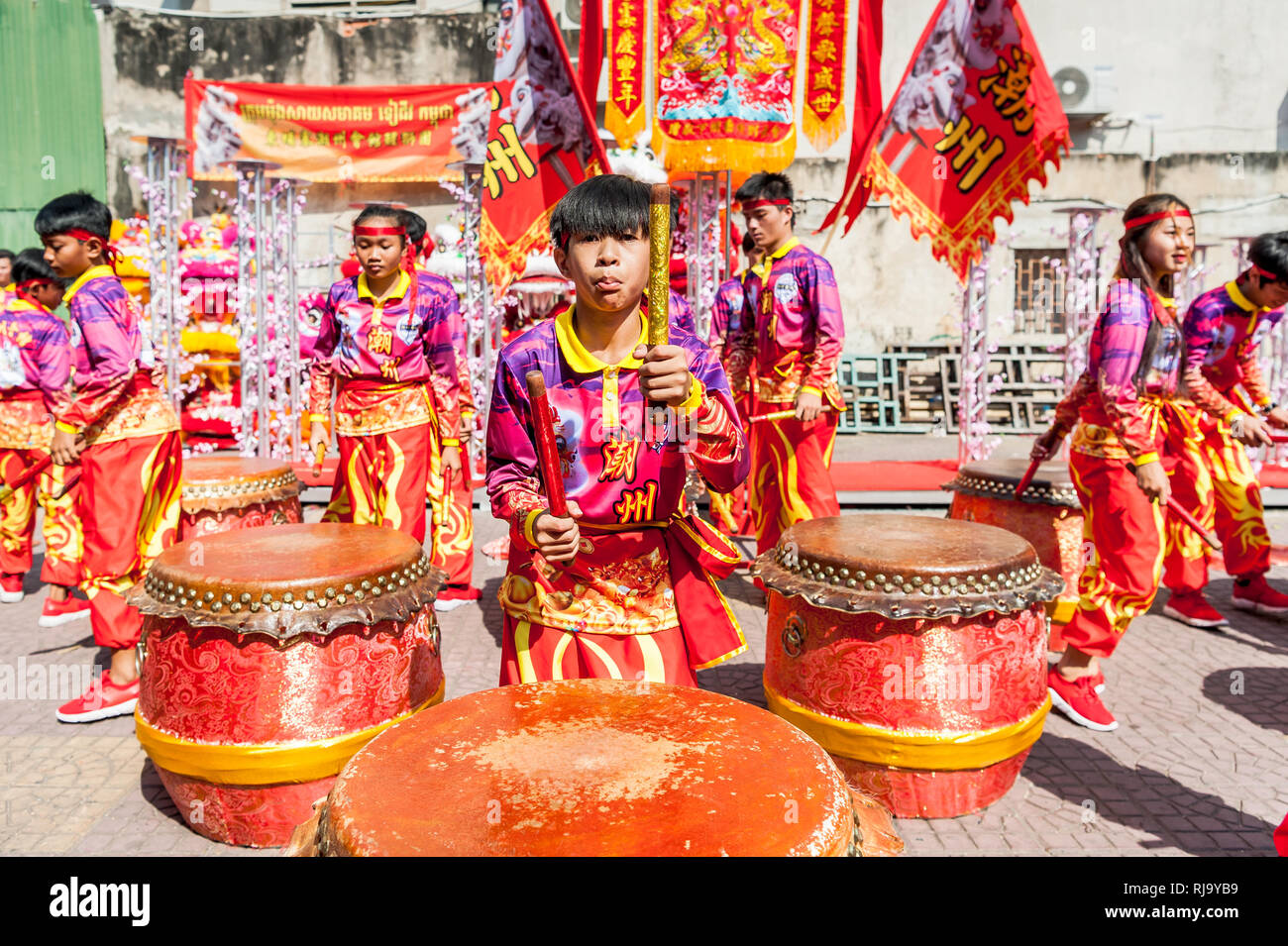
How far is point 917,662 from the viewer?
2768mm

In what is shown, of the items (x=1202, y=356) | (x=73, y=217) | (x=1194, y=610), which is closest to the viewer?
(x=73, y=217)

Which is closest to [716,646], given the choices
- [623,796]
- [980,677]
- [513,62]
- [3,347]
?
[623,796]

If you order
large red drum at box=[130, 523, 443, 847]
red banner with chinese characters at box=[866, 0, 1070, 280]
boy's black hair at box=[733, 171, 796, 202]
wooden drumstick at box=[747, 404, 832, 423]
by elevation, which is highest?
red banner with chinese characters at box=[866, 0, 1070, 280]

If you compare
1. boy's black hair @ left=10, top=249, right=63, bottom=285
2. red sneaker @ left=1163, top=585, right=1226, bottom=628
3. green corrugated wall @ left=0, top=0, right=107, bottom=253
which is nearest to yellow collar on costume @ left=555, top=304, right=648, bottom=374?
red sneaker @ left=1163, top=585, right=1226, bottom=628

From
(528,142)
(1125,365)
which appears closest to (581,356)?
(1125,365)

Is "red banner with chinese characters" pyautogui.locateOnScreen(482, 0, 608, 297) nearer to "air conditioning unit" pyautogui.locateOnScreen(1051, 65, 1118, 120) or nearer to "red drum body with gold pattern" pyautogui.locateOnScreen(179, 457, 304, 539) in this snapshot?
"red drum body with gold pattern" pyautogui.locateOnScreen(179, 457, 304, 539)

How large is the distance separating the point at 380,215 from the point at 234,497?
1472mm

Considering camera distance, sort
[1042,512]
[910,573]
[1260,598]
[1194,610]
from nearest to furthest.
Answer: [910,573]
[1042,512]
[1194,610]
[1260,598]

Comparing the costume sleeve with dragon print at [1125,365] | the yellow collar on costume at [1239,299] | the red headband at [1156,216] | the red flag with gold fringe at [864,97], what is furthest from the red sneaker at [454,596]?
the yellow collar on costume at [1239,299]

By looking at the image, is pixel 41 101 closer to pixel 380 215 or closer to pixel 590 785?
pixel 380 215

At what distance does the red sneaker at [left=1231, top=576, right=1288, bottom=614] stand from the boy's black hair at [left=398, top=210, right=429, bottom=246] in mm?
4911

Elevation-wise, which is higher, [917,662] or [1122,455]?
[1122,455]

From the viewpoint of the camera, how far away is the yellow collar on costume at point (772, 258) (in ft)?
15.9

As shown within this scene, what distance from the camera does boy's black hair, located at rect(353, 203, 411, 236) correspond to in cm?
425
